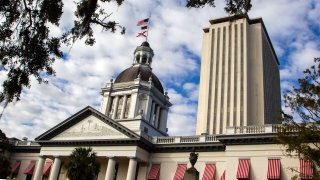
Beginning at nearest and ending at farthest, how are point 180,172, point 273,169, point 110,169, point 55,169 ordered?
point 273,169
point 180,172
point 110,169
point 55,169

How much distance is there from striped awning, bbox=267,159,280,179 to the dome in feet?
94.9

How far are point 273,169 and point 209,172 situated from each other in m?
6.76

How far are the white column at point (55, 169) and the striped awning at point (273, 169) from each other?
23.9m

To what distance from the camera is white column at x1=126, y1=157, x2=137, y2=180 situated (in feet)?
119

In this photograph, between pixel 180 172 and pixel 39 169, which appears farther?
pixel 39 169

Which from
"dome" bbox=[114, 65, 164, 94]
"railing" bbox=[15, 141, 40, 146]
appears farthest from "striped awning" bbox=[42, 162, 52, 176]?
"dome" bbox=[114, 65, 164, 94]

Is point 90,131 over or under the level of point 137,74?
under

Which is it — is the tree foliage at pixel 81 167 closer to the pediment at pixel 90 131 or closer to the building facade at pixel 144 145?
the building facade at pixel 144 145

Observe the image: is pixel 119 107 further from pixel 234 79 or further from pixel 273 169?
pixel 234 79

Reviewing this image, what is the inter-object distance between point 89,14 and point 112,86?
4801 cm

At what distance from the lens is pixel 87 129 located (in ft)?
137

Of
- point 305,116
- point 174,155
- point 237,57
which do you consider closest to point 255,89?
point 237,57

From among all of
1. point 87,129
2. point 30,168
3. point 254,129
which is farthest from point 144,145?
point 30,168

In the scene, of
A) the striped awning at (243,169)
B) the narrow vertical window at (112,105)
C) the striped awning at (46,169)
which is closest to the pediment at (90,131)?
the striped awning at (46,169)
